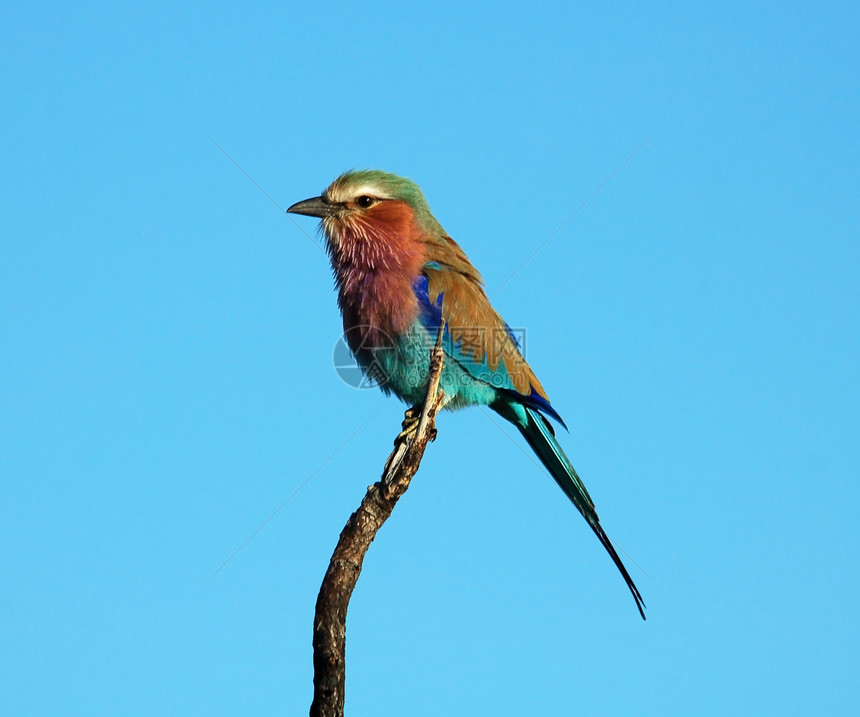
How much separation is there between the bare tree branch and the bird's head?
1.32 m

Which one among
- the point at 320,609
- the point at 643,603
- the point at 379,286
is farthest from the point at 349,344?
the point at 643,603

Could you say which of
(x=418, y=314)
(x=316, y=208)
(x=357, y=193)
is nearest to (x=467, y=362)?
(x=418, y=314)

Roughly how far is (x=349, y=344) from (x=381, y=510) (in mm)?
1685

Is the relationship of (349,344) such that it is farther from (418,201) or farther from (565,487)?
(565,487)

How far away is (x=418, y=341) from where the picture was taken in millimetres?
5727

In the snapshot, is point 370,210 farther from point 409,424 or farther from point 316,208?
point 409,424

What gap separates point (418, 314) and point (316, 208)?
128 centimetres

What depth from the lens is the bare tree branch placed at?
4.16 meters

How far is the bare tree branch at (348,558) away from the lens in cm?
416

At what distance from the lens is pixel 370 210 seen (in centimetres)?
622

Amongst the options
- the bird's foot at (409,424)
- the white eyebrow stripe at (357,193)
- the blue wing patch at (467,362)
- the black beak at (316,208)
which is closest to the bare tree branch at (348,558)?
the bird's foot at (409,424)

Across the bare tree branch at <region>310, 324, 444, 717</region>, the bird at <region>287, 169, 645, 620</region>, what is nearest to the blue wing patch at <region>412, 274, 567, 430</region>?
the bird at <region>287, 169, 645, 620</region>

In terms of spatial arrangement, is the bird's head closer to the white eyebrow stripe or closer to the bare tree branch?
the white eyebrow stripe

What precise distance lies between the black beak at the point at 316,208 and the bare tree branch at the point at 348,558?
1.73 meters
